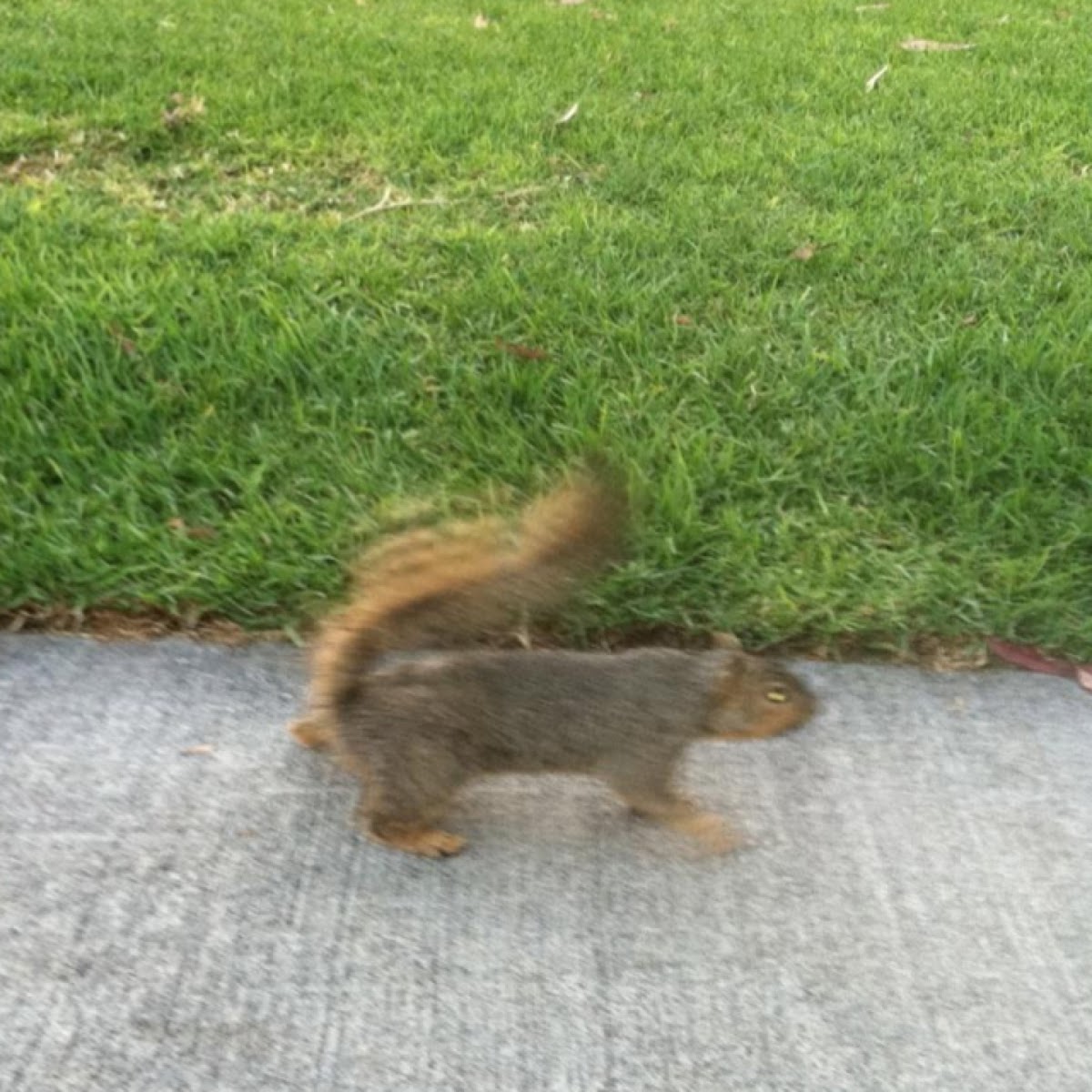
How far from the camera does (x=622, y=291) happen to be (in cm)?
378

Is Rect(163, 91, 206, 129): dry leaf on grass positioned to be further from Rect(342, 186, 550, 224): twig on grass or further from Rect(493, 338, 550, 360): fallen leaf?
Rect(493, 338, 550, 360): fallen leaf

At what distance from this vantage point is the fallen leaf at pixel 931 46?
590 centimetres

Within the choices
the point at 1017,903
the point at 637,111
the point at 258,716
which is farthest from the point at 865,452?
the point at 637,111

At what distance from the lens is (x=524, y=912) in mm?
2168

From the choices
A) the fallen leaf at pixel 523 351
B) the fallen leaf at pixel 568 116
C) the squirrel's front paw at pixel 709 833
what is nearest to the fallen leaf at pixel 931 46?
the fallen leaf at pixel 568 116

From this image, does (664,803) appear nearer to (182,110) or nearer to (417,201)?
(417,201)

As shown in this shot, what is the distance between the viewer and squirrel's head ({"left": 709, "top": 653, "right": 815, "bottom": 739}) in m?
2.29

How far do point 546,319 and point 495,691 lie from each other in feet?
5.50

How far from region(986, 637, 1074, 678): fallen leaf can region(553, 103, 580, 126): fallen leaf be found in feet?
9.27

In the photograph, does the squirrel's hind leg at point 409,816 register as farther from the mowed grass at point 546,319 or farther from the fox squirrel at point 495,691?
the mowed grass at point 546,319

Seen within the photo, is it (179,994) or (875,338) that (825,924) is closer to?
(179,994)

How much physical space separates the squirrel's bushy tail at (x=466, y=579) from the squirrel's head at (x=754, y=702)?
1.05 ft

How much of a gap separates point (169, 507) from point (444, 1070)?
1537 millimetres

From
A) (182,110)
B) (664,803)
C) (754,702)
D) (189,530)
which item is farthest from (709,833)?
(182,110)
